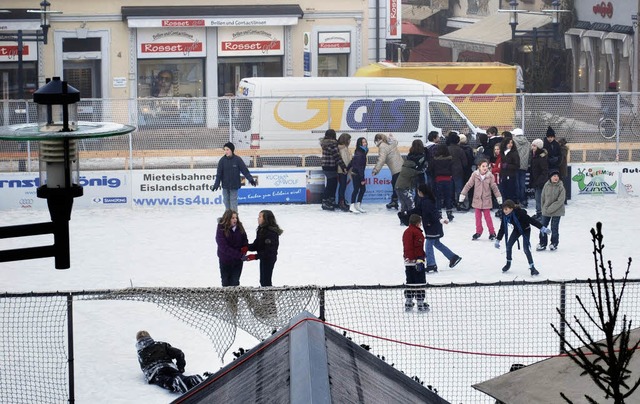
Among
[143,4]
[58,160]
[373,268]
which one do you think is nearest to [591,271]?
[373,268]

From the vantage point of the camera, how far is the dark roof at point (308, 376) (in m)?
6.16

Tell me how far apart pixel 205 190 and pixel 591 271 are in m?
8.23

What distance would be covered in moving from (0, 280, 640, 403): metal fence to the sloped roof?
2.70m

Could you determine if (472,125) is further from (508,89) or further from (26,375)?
(26,375)

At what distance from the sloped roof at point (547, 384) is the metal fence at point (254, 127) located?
53.3 ft

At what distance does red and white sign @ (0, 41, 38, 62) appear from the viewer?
35531 millimetres

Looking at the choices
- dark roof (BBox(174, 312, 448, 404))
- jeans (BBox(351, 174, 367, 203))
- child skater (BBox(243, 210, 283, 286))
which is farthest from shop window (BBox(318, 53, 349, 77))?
dark roof (BBox(174, 312, 448, 404))

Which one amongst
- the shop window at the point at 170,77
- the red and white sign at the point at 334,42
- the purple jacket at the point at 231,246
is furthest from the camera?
the red and white sign at the point at 334,42

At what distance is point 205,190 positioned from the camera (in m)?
23.6

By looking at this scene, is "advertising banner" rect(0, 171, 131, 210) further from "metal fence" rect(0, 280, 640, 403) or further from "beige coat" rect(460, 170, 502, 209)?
"metal fence" rect(0, 280, 640, 403)

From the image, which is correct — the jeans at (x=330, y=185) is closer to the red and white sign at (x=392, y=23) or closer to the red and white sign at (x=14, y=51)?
the red and white sign at (x=14, y=51)

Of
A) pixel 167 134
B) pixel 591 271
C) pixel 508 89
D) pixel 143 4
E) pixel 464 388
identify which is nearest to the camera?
pixel 464 388

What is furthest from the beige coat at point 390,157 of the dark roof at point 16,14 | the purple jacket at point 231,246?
the dark roof at point 16,14

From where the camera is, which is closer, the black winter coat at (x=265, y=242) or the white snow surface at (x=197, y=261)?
the white snow surface at (x=197, y=261)
